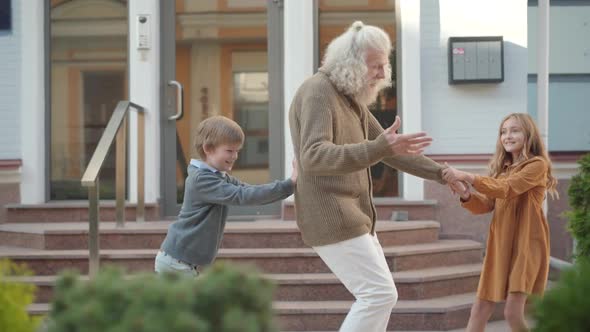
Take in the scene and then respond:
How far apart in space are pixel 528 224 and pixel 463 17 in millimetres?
3422

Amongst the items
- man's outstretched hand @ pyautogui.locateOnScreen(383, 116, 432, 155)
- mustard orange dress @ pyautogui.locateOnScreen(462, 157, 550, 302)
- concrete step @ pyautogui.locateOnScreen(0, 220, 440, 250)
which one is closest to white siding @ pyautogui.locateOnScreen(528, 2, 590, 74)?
concrete step @ pyautogui.locateOnScreen(0, 220, 440, 250)

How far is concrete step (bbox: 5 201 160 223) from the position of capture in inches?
314

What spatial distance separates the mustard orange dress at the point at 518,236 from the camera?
489cm

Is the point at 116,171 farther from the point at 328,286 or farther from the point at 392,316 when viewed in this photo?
the point at 392,316

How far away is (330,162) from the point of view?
12.8 ft

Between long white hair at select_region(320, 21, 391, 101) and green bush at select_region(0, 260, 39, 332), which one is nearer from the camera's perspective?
green bush at select_region(0, 260, 39, 332)

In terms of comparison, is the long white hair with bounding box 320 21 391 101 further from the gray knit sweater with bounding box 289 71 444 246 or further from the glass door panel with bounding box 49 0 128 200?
the glass door panel with bounding box 49 0 128 200

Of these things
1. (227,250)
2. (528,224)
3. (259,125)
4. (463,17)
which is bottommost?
(227,250)

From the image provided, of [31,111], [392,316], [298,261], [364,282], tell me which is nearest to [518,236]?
[364,282]

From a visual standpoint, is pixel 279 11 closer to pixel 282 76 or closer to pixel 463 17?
pixel 282 76

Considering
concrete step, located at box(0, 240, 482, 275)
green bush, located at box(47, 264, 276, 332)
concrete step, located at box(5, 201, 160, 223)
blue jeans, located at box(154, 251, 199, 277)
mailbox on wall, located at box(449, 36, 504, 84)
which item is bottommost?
concrete step, located at box(0, 240, 482, 275)

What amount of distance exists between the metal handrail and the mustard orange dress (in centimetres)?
258

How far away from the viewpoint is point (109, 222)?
7.89 metres

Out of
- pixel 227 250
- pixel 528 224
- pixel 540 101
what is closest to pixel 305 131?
pixel 528 224
